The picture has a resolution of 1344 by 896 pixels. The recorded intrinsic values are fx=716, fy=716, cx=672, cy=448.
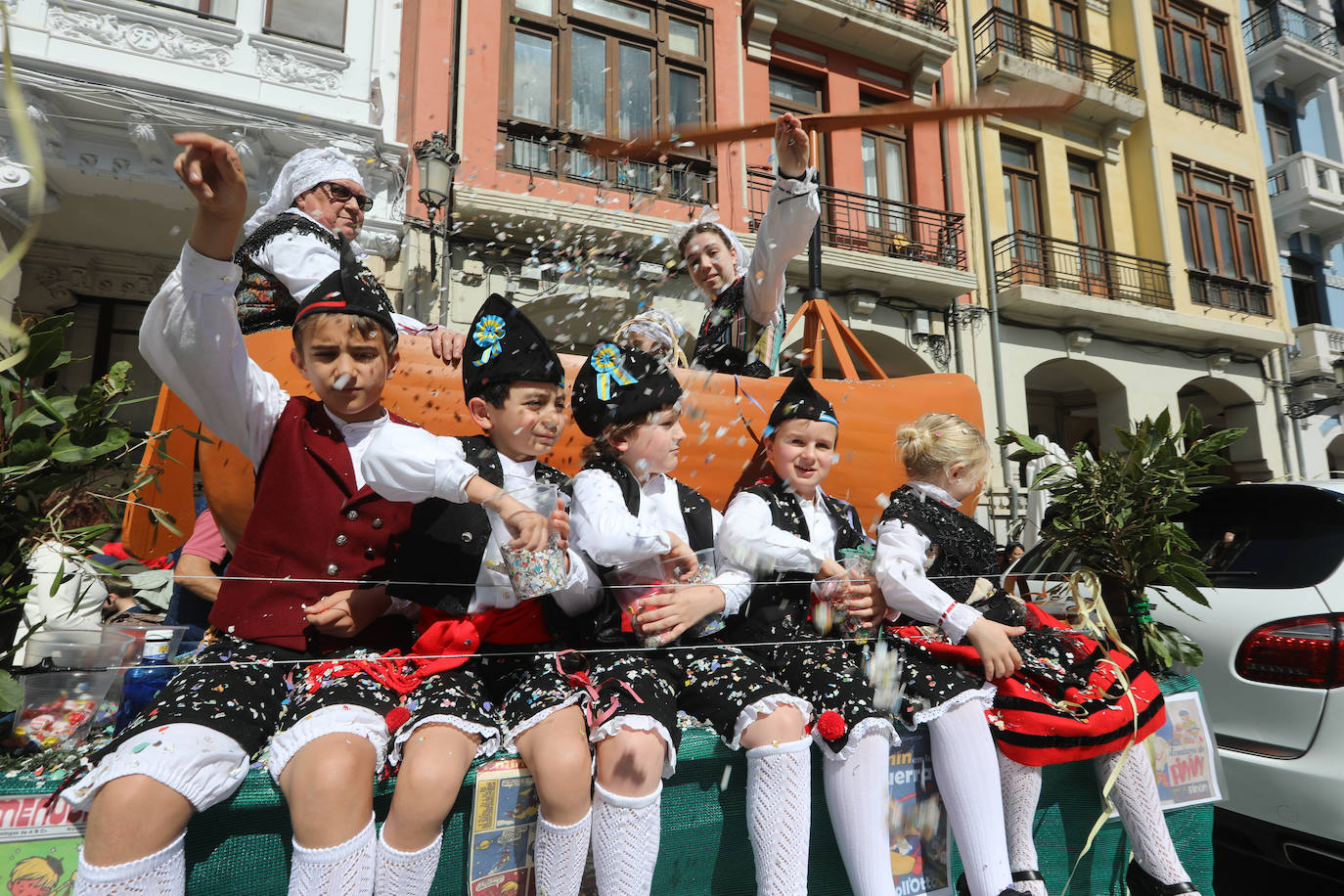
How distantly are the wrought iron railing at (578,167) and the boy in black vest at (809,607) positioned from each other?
5.02 meters

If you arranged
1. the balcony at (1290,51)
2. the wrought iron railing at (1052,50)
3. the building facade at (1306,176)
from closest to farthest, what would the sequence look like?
the wrought iron railing at (1052,50)
the building facade at (1306,176)
the balcony at (1290,51)

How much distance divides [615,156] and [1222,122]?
607 inches

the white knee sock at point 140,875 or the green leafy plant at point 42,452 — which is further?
the green leafy plant at point 42,452

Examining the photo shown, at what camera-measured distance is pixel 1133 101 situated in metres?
11.6

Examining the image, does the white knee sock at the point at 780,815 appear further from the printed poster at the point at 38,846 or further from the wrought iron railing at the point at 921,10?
the wrought iron railing at the point at 921,10

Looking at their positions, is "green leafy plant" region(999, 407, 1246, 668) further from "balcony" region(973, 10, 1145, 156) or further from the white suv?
"balcony" region(973, 10, 1145, 156)

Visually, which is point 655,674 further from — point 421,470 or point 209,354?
point 209,354

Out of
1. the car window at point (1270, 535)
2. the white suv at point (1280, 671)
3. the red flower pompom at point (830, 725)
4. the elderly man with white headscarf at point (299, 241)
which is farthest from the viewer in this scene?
the car window at point (1270, 535)

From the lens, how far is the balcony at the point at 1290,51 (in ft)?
45.0

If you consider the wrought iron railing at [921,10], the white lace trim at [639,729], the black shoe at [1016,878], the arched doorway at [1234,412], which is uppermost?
the wrought iron railing at [921,10]

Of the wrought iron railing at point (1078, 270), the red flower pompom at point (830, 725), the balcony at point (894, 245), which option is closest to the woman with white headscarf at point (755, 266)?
the red flower pompom at point (830, 725)

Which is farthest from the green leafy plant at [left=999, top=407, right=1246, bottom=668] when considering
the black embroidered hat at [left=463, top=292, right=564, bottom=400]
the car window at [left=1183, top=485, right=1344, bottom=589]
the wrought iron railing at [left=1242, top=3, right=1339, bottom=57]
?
the wrought iron railing at [left=1242, top=3, right=1339, bottom=57]

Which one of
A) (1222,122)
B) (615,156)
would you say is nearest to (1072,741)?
(615,156)

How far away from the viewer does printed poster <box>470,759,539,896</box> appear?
143 centimetres
